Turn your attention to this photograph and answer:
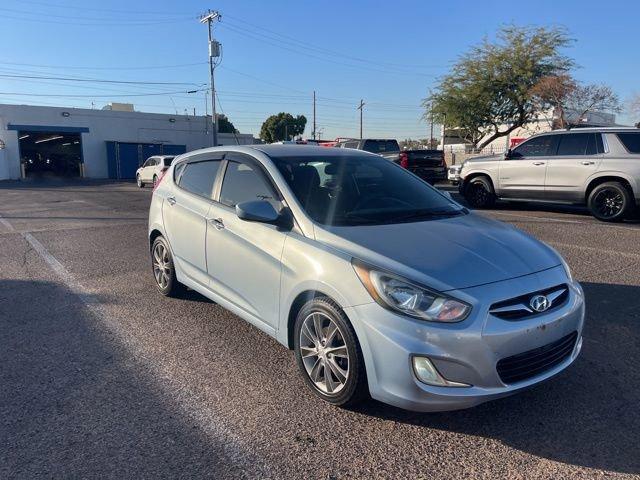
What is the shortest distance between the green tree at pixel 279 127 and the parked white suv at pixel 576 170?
69.7m

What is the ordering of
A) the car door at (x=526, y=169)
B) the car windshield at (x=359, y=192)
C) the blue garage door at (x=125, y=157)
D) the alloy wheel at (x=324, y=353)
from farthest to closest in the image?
the blue garage door at (x=125, y=157)
the car door at (x=526, y=169)
the car windshield at (x=359, y=192)
the alloy wheel at (x=324, y=353)

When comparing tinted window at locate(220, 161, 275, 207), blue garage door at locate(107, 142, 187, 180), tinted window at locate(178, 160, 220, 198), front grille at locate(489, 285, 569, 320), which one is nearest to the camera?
front grille at locate(489, 285, 569, 320)

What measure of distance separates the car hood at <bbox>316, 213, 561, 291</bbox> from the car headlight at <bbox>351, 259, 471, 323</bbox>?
6 cm

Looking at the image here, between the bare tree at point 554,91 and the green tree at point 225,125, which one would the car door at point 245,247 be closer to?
the bare tree at point 554,91

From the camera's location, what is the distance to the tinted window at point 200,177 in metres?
4.80

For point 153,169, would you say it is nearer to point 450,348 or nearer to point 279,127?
point 450,348

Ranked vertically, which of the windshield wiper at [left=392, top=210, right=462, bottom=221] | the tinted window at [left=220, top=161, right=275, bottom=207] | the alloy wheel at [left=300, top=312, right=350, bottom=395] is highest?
the tinted window at [left=220, top=161, right=275, bottom=207]

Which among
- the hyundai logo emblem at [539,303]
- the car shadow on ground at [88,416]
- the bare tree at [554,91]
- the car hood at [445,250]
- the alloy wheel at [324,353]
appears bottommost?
the car shadow on ground at [88,416]

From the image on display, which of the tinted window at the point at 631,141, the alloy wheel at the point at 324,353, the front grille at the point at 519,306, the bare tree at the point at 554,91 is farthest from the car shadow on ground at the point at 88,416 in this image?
the bare tree at the point at 554,91

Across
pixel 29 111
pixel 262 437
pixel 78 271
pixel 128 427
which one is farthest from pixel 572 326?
pixel 29 111

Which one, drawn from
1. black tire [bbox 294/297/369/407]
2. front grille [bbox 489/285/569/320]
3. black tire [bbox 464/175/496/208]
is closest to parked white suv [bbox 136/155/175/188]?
black tire [bbox 464/175/496/208]

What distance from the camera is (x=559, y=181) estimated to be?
36.0 ft

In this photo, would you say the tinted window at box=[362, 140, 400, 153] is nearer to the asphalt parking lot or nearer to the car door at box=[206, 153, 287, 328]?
the asphalt parking lot

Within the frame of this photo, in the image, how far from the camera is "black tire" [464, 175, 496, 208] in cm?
1259
